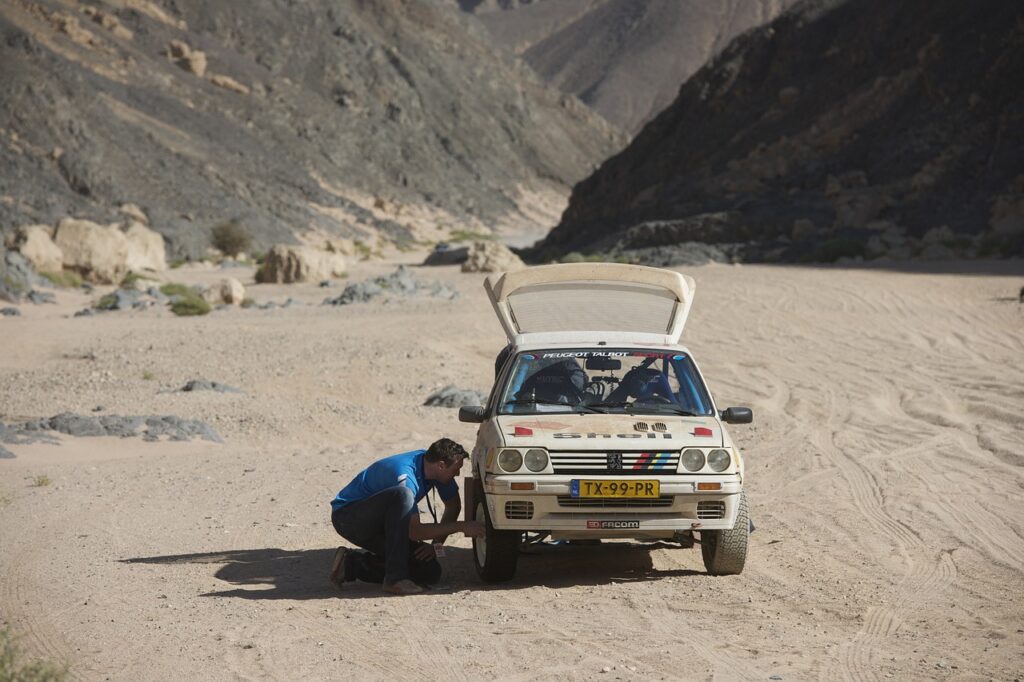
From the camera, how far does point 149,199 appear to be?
196ft

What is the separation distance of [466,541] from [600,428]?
272cm

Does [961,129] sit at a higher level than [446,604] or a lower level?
higher

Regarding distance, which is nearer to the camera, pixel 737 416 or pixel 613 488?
pixel 613 488

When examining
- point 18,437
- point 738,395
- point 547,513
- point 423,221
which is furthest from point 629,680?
point 423,221

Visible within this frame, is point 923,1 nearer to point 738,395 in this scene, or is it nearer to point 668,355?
point 738,395

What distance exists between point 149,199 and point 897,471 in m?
52.5

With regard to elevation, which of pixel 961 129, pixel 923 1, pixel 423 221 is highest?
pixel 923 1

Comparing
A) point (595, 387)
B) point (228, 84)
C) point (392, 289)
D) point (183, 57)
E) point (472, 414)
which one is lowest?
point (392, 289)

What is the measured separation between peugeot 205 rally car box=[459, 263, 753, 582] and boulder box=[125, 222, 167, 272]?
3608cm

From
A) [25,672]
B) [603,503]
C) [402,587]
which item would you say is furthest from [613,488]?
[25,672]

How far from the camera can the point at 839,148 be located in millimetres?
47219

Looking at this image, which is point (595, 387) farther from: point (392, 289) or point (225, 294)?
point (225, 294)

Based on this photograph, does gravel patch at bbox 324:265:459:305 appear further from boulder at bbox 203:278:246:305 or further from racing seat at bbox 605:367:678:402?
racing seat at bbox 605:367:678:402

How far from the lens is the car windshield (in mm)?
8305
